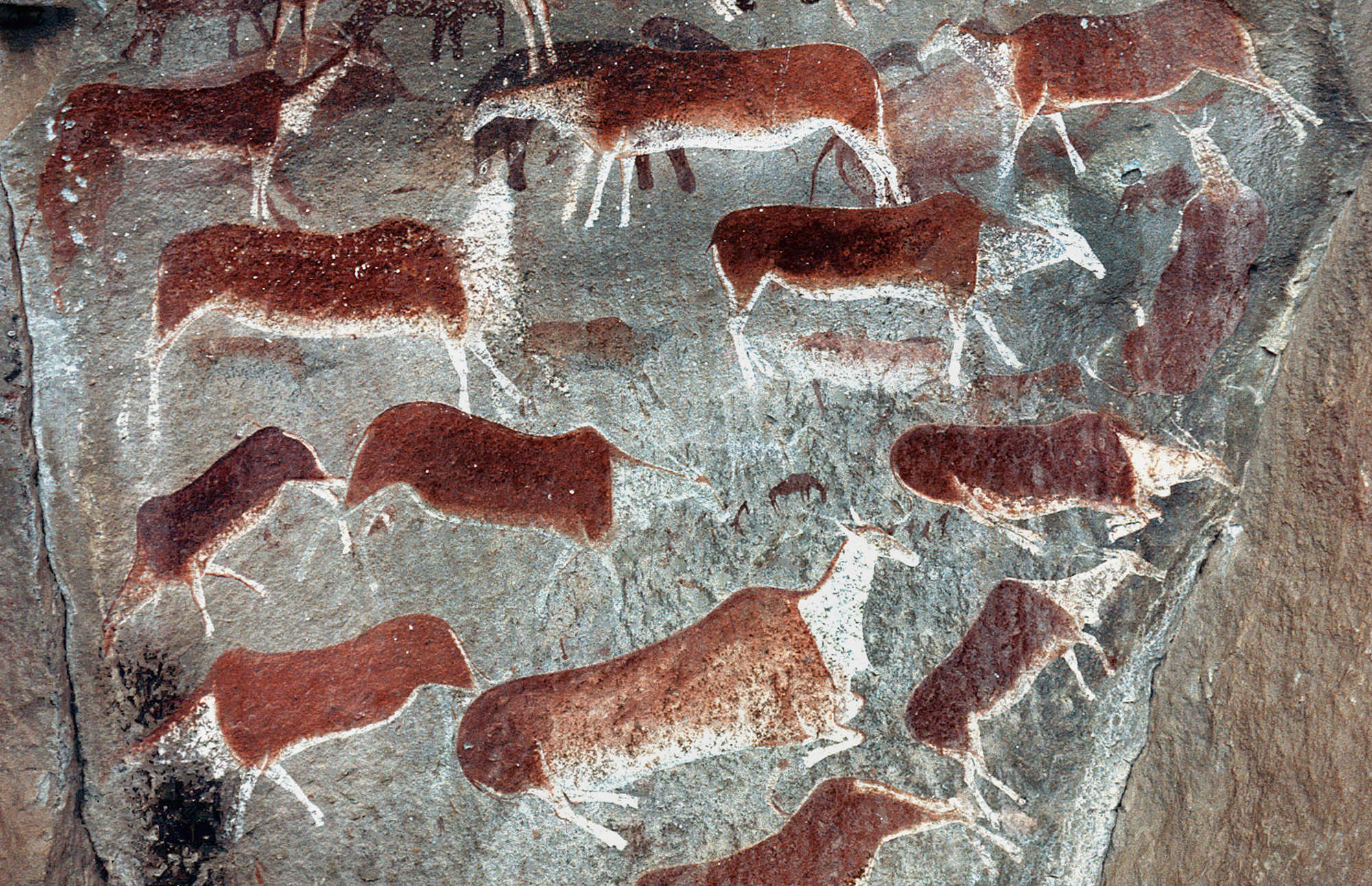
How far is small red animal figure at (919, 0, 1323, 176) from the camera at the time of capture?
2068 mm

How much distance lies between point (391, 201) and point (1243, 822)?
2.28 m

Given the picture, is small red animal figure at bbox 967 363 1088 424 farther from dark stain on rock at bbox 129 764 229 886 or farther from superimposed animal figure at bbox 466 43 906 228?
dark stain on rock at bbox 129 764 229 886

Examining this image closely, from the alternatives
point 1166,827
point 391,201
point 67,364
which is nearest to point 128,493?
point 67,364

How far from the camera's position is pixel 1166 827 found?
2084 mm

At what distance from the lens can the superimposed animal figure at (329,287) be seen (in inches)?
77.7

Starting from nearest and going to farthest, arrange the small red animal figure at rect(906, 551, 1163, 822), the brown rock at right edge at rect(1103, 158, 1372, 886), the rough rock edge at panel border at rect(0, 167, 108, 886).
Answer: the brown rock at right edge at rect(1103, 158, 1372, 886)
the rough rock edge at panel border at rect(0, 167, 108, 886)
the small red animal figure at rect(906, 551, 1163, 822)

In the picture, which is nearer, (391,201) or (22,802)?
(22,802)

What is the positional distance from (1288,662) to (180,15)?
111 inches

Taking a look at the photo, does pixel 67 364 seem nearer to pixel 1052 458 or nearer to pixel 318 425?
pixel 318 425

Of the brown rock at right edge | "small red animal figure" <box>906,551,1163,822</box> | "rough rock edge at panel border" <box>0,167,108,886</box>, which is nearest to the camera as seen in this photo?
the brown rock at right edge

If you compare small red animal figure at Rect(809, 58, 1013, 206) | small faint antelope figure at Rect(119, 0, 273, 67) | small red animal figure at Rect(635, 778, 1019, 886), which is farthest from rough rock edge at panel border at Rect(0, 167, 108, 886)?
small red animal figure at Rect(809, 58, 1013, 206)

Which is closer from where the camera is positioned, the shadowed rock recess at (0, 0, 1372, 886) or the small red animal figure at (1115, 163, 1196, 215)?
the shadowed rock recess at (0, 0, 1372, 886)

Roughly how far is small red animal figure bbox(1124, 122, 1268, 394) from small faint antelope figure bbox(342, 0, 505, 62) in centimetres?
163

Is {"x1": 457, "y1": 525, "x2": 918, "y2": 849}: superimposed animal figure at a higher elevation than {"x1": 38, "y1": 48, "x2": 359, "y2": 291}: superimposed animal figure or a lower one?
lower
